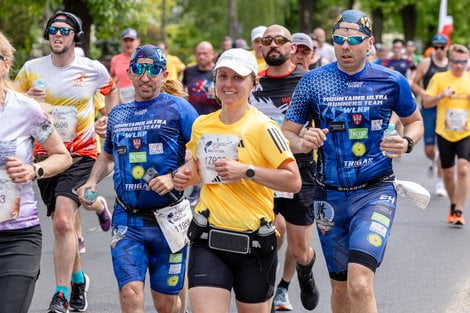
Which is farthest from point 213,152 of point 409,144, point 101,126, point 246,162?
point 101,126

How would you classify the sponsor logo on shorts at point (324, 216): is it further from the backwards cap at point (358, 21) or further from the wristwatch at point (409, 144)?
the backwards cap at point (358, 21)

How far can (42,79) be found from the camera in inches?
328

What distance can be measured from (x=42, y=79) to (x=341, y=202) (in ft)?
9.61

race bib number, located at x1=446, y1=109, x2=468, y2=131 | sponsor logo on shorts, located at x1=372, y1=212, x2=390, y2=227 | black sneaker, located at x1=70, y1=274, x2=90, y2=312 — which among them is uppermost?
sponsor logo on shorts, located at x1=372, y1=212, x2=390, y2=227

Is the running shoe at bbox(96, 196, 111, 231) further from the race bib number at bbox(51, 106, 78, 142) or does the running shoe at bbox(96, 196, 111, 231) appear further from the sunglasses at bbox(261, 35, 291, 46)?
the sunglasses at bbox(261, 35, 291, 46)

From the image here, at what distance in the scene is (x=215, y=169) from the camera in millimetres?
5695

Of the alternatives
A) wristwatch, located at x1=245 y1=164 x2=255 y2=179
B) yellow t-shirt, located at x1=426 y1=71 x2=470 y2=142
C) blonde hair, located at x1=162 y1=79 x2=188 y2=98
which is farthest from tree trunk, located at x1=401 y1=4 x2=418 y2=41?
wristwatch, located at x1=245 y1=164 x2=255 y2=179

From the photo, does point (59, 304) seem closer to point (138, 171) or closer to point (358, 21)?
point (138, 171)

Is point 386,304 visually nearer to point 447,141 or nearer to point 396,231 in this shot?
point 396,231

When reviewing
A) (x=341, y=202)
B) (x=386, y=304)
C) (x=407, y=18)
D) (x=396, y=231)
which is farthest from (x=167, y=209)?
(x=407, y=18)

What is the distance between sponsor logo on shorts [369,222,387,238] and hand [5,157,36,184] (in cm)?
210

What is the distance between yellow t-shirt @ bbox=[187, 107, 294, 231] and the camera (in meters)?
5.79

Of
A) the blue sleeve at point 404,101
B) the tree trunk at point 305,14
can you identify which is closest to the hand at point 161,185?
the blue sleeve at point 404,101

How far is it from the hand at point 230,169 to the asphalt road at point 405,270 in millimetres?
3031
